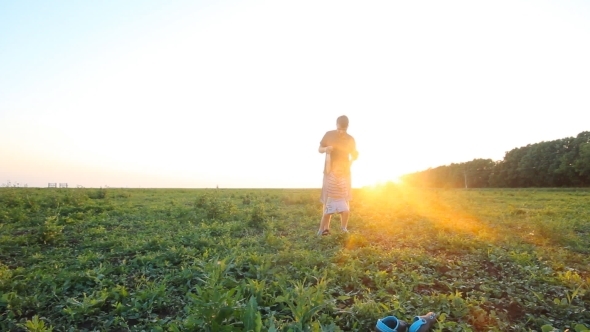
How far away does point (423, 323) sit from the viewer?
321 cm

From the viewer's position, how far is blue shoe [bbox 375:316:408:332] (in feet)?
10.1

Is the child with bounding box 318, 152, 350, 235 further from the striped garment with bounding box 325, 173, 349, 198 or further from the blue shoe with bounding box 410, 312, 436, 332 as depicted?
the blue shoe with bounding box 410, 312, 436, 332

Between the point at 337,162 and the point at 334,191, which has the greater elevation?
the point at 337,162

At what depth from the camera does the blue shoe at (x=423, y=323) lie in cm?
317

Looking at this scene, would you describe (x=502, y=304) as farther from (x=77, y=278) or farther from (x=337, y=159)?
(x=77, y=278)

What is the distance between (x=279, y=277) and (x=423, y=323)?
1702mm

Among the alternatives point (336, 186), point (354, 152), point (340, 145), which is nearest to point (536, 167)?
point (354, 152)

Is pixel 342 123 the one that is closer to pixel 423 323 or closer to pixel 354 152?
pixel 354 152

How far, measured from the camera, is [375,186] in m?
24.3

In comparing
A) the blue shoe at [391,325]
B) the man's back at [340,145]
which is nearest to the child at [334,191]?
the man's back at [340,145]

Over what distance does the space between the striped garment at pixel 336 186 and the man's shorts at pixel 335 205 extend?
8cm

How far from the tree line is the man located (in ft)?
151

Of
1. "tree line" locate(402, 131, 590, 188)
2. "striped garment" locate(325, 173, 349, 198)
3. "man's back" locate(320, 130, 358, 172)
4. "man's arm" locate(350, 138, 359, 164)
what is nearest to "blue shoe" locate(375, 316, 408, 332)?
"striped garment" locate(325, 173, 349, 198)

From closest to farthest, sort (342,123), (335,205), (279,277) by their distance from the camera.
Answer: (279,277) < (335,205) < (342,123)
